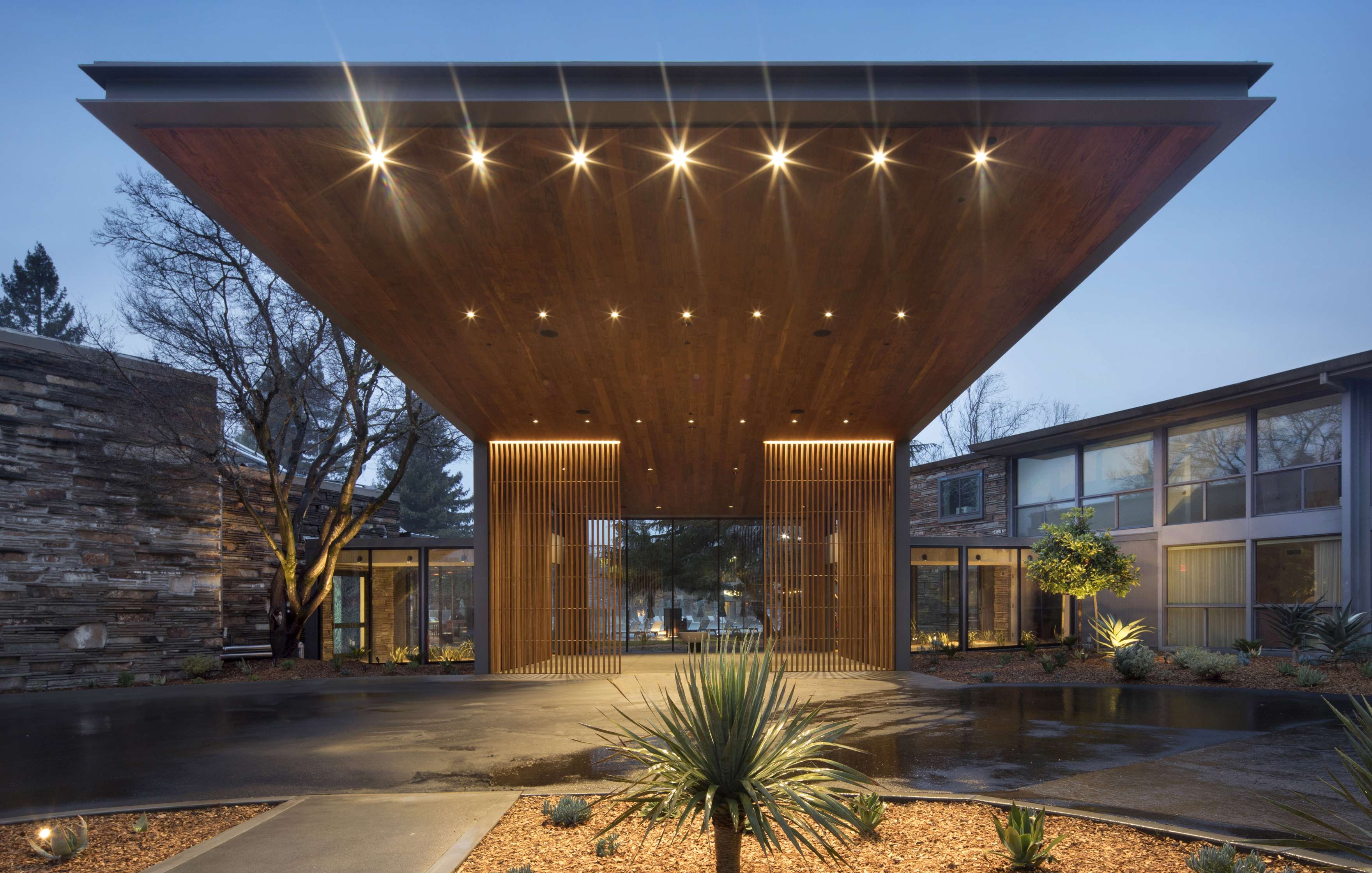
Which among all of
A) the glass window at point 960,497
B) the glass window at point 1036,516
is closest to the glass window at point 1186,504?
the glass window at point 1036,516

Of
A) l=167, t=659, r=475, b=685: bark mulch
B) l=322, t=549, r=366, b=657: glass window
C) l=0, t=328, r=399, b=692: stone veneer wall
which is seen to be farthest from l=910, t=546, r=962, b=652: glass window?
l=0, t=328, r=399, b=692: stone veneer wall

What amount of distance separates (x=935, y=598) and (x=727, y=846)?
17.9 m

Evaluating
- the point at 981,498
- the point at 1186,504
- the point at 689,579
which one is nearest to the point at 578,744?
the point at 1186,504

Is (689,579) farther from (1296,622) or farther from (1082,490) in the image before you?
(1296,622)

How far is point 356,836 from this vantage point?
5.26m

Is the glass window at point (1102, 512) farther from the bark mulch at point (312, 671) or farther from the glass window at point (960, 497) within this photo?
the bark mulch at point (312, 671)

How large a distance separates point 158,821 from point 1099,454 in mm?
20264

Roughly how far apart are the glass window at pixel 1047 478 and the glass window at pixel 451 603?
14.4 metres

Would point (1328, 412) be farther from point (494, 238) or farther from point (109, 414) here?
point (109, 414)

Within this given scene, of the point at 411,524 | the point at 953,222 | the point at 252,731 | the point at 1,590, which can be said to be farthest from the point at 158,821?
the point at 411,524

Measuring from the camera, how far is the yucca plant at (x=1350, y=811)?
12.2ft

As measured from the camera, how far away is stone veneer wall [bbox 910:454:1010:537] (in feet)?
78.4

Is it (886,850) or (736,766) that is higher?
(736,766)

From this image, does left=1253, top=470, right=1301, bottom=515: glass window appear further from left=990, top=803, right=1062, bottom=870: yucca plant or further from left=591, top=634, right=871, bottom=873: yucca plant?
left=591, top=634, right=871, bottom=873: yucca plant
